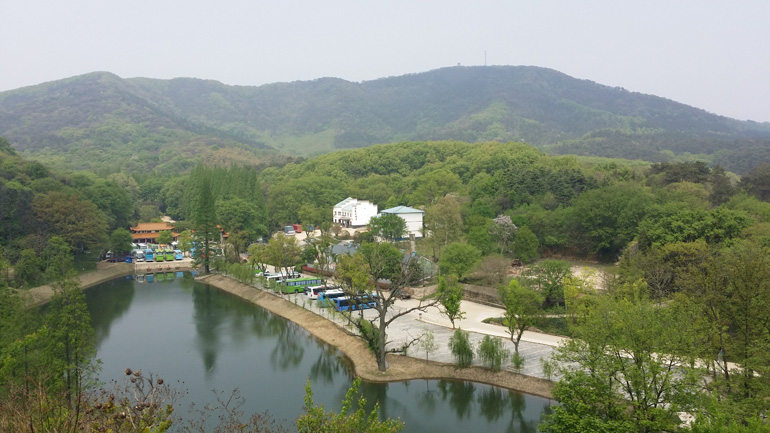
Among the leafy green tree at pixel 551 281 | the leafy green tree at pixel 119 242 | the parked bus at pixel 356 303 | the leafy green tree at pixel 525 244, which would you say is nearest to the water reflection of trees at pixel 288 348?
the parked bus at pixel 356 303

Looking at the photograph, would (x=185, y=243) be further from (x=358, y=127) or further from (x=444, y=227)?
(x=358, y=127)

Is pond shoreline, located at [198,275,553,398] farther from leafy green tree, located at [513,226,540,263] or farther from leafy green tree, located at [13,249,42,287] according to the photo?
leafy green tree, located at [13,249,42,287]

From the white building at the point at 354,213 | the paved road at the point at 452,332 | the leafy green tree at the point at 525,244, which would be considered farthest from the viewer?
the white building at the point at 354,213

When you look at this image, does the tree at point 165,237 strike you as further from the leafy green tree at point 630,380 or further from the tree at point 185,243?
the leafy green tree at point 630,380

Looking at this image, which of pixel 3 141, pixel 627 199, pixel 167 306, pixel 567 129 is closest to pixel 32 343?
pixel 167 306

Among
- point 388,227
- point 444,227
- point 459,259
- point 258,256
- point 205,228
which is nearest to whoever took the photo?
point 459,259

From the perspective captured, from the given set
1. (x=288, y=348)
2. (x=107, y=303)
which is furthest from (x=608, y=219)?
(x=107, y=303)

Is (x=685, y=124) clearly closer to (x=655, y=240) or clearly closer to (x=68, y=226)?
(x=655, y=240)

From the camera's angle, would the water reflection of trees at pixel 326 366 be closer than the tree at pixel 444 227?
Yes
